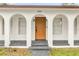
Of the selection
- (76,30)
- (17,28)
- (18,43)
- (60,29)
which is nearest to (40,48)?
(18,43)

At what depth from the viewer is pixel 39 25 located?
64.5 feet

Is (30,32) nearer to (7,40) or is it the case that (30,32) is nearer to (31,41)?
(31,41)

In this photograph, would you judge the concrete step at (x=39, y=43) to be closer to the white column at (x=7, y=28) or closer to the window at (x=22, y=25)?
the window at (x=22, y=25)

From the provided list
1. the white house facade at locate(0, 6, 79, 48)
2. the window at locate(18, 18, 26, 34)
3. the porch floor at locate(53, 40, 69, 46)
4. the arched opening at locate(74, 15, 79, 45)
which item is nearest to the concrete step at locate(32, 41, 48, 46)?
the white house facade at locate(0, 6, 79, 48)

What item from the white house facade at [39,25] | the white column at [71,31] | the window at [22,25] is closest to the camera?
the white house facade at [39,25]

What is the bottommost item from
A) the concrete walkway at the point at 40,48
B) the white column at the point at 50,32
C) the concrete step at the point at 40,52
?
the concrete step at the point at 40,52

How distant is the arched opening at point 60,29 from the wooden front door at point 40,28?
106cm

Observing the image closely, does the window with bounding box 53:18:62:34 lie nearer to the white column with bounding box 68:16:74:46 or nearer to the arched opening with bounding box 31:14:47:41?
the arched opening with bounding box 31:14:47:41

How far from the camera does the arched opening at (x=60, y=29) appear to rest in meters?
19.3

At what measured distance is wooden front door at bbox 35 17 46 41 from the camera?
64.1ft

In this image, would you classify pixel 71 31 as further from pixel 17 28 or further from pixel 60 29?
pixel 17 28

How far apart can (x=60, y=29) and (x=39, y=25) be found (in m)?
2.23

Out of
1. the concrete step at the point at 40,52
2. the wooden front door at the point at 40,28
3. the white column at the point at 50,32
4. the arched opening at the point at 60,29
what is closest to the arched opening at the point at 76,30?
the arched opening at the point at 60,29

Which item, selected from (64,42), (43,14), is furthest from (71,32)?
(43,14)
